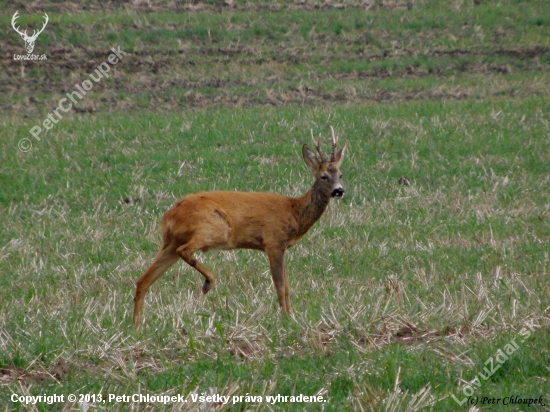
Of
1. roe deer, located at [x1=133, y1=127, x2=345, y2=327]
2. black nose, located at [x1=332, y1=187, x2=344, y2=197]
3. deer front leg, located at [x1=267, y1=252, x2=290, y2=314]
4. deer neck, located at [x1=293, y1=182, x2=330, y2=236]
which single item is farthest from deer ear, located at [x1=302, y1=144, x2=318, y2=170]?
deer front leg, located at [x1=267, y1=252, x2=290, y2=314]

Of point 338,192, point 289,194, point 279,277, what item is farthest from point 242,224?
point 289,194

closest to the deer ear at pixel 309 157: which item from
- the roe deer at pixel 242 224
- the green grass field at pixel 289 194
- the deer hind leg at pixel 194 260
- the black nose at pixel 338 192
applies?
the roe deer at pixel 242 224

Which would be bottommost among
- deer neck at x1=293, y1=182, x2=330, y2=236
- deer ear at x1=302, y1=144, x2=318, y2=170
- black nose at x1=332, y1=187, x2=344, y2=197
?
deer neck at x1=293, y1=182, x2=330, y2=236

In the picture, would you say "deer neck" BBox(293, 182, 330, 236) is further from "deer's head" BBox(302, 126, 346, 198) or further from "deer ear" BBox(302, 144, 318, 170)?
"deer ear" BBox(302, 144, 318, 170)

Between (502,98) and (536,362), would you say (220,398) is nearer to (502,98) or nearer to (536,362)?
(536,362)

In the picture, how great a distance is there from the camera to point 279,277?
7547mm

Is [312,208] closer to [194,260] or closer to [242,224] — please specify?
[242,224]

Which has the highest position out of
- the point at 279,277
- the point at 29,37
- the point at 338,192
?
the point at 338,192

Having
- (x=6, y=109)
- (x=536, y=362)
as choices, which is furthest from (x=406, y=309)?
(x=6, y=109)

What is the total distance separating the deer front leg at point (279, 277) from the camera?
23.7ft

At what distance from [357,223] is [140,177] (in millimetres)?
4114

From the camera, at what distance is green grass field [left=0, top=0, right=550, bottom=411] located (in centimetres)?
522

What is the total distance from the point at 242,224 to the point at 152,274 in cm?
95

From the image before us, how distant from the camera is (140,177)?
13.3 m
